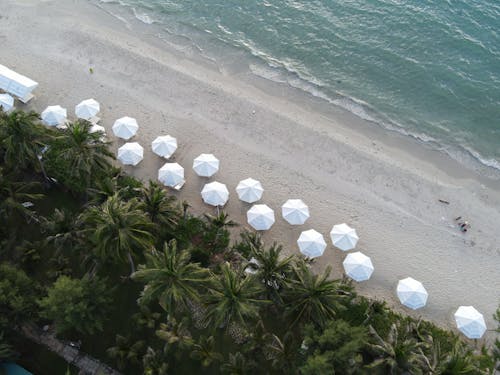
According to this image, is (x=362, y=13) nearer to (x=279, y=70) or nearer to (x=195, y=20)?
(x=279, y=70)

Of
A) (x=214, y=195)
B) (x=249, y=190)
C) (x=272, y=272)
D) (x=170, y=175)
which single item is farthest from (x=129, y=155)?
(x=272, y=272)

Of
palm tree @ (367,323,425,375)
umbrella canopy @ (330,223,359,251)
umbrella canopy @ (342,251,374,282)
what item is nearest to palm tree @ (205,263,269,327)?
palm tree @ (367,323,425,375)

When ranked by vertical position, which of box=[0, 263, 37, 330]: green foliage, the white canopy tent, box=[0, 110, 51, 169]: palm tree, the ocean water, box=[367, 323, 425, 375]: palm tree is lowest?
box=[0, 263, 37, 330]: green foliage

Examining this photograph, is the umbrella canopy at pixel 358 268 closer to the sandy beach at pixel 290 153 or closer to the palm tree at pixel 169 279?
the sandy beach at pixel 290 153

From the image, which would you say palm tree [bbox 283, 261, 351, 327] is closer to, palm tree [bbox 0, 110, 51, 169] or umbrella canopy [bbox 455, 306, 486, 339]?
umbrella canopy [bbox 455, 306, 486, 339]

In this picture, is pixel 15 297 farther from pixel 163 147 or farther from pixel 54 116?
pixel 54 116

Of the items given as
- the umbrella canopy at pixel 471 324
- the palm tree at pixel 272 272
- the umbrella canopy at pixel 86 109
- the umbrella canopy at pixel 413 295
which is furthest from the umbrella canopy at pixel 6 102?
the umbrella canopy at pixel 471 324
